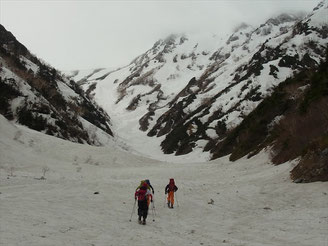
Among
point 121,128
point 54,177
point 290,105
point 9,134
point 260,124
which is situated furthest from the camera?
point 121,128

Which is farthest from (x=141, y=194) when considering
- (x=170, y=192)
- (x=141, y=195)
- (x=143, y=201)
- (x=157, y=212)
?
(x=170, y=192)

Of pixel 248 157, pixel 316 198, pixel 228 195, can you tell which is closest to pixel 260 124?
pixel 248 157

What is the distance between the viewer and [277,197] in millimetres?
17172

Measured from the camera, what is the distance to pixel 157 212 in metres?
15.7

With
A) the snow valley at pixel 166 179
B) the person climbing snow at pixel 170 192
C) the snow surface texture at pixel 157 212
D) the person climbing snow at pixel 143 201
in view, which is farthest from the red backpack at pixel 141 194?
the person climbing snow at pixel 170 192

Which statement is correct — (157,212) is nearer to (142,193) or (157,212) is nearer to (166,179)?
(142,193)

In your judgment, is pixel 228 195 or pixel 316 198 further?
pixel 228 195

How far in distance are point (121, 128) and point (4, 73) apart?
3275 inches

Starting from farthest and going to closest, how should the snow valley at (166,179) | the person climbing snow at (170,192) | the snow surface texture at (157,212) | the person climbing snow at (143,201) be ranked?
the person climbing snow at (170,192) < the person climbing snow at (143,201) < the snow valley at (166,179) < the snow surface texture at (157,212)

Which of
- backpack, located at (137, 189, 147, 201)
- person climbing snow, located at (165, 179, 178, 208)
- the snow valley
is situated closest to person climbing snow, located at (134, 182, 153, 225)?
backpack, located at (137, 189, 147, 201)

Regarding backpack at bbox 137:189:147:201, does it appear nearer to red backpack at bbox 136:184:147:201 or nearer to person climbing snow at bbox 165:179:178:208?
red backpack at bbox 136:184:147:201

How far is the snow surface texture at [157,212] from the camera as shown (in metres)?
10.2

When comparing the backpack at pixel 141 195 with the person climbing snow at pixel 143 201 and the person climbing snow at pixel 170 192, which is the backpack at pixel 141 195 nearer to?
the person climbing snow at pixel 143 201

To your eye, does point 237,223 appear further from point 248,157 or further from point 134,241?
point 248,157
